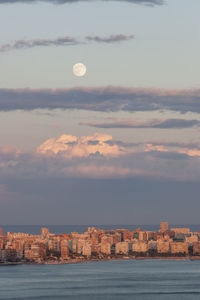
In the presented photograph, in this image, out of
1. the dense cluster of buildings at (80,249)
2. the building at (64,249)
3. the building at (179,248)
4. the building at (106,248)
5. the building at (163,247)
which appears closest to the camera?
the dense cluster of buildings at (80,249)

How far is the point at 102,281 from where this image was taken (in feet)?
164

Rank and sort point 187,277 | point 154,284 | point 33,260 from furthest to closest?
point 33,260 → point 187,277 → point 154,284

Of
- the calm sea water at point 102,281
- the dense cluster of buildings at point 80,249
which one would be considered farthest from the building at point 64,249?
the calm sea water at point 102,281

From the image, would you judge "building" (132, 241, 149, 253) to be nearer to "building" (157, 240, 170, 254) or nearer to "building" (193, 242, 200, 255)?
"building" (157, 240, 170, 254)

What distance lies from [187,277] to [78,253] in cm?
2252

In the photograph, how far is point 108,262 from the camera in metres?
70.2

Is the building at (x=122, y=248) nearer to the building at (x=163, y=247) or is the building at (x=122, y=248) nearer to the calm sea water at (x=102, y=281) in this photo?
the building at (x=163, y=247)

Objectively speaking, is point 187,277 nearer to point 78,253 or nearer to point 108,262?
point 108,262

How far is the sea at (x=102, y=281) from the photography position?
4278cm

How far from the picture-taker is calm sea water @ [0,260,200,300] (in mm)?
42812

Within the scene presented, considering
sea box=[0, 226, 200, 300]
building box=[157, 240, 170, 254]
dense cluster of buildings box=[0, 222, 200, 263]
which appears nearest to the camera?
sea box=[0, 226, 200, 300]

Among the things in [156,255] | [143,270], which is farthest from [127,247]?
[143,270]

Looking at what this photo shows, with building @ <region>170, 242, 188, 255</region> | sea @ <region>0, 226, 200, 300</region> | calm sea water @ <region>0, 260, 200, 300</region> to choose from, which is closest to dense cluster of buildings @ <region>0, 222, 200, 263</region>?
building @ <region>170, 242, 188, 255</region>

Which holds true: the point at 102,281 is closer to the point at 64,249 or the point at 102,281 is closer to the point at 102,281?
the point at 102,281
